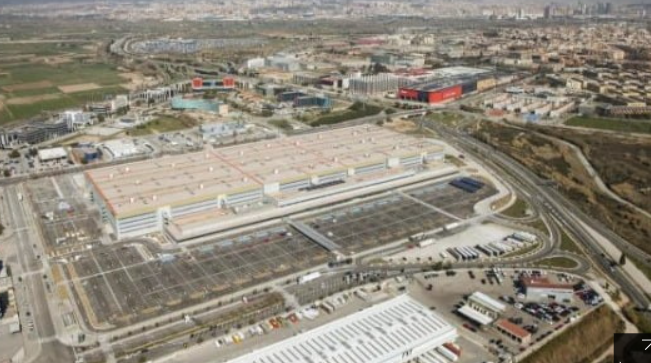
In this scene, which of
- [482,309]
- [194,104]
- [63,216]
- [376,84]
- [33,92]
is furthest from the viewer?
[376,84]

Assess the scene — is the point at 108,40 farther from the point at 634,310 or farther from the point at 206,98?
the point at 634,310

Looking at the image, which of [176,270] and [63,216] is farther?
[63,216]

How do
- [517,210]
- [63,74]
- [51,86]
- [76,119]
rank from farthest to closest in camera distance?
[63,74], [51,86], [76,119], [517,210]

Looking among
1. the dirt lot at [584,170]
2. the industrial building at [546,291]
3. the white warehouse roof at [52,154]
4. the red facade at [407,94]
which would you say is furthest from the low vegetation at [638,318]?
the red facade at [407,94]

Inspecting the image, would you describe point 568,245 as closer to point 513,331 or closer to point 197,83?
point 513,331

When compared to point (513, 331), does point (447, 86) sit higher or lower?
higher

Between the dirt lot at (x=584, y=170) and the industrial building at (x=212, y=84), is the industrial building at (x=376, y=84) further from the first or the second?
the dirt lot at (x=584, y=170)

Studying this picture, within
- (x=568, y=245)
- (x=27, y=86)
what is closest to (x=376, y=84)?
(x=568, y=245)

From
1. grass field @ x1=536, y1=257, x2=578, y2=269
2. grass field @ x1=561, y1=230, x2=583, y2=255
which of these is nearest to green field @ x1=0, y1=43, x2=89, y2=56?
grass field @ x1=561, y1=230, x2=583, y2=255
